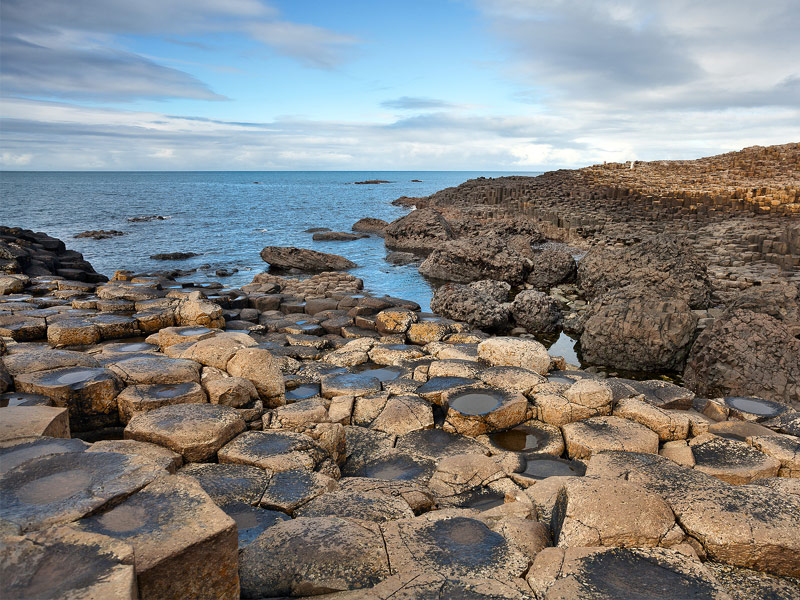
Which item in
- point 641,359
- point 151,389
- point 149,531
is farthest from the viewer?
point 641,359

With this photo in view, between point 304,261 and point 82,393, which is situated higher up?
point 82,393

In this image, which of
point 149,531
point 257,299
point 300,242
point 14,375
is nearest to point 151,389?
point 14,375

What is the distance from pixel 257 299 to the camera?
13570 mm

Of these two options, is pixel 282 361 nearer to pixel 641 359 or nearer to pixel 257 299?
pixel 257 299

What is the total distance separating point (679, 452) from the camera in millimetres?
5391

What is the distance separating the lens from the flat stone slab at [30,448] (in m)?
3.28

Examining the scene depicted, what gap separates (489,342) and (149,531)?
5.71 metres

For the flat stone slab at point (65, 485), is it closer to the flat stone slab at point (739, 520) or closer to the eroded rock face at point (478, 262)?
the flat stone slab at point (739, 520)

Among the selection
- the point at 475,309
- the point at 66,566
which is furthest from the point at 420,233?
the point at 66,566

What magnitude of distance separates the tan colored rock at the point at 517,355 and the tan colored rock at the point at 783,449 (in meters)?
2.63

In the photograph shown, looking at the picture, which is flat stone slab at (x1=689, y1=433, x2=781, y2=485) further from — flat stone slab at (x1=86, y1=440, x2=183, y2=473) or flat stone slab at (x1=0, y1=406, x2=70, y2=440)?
flat stone slab at (x1=0, y1=406, x2=70, y2=440)

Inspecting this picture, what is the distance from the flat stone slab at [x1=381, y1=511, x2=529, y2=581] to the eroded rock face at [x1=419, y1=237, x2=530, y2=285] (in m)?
14.9

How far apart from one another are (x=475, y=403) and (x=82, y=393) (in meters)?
4.35

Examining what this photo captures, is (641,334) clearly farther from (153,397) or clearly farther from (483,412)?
(153,397)
